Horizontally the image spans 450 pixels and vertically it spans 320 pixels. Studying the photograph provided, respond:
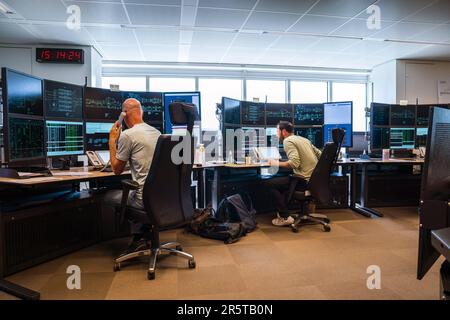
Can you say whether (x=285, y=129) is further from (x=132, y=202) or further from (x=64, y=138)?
(x=64, y=138)

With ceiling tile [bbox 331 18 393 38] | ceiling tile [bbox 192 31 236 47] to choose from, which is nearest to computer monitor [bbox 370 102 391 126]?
ceiling tile [bbox 331 18 393 38]

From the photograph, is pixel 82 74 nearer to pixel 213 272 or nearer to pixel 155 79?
pixel 155 79

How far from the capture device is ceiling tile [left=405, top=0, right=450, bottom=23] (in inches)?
142

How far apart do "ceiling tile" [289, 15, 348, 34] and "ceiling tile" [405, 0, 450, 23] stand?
0.89 metres

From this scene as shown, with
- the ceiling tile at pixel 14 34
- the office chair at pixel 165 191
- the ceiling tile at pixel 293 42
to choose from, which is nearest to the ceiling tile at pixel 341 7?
the ceiling tile at pixel 293 42

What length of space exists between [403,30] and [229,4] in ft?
8.72

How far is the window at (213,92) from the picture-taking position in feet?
21.2

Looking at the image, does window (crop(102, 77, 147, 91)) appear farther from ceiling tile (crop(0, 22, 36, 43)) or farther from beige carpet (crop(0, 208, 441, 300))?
beige carpet (crop(0, 208, 441, 300))

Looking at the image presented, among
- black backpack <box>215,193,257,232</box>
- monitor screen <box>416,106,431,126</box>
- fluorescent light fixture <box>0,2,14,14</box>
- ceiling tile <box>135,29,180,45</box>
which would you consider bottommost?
black backpack <box>215,193,257,232</box>

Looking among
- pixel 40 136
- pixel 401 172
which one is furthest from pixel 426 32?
pixel 40 136

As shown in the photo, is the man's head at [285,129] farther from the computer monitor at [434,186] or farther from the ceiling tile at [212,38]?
the computer monitor at [434,186]

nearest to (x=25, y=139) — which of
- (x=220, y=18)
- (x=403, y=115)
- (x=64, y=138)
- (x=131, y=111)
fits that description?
(x=64, y=138)

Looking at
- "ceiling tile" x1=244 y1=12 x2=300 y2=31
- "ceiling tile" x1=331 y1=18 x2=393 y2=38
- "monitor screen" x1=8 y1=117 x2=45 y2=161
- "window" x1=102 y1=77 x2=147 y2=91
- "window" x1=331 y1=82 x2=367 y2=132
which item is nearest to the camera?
"monitor screen" x1=8 y1=117 x2=45 y2=161

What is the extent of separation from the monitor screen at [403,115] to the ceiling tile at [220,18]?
2509 mm
